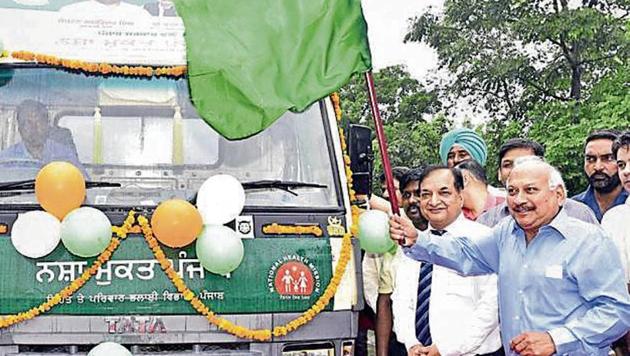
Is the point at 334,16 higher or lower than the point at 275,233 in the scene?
higher

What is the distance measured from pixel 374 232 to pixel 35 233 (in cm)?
170

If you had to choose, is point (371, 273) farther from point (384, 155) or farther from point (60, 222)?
point (60, 222)

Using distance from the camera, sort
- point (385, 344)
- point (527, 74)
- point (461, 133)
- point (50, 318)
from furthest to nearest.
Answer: point (527, 74)
point (461, 133)
point (385, 344)
point (50, 318)

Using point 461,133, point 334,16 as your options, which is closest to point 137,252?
point 334,16

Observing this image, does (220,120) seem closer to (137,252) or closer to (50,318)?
(137,252)

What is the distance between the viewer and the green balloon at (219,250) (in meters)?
4.29

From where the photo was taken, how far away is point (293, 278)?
455cm

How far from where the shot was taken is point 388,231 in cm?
476

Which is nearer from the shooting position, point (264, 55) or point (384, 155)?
point (384, 155)

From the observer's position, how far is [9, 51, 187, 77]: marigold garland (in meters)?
4.73

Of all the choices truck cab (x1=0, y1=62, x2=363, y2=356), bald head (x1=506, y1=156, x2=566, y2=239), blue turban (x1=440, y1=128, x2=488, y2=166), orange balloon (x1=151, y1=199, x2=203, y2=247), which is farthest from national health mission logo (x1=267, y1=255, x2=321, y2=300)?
blue turban (x1=440, y1=128, x2=488, y2=166)

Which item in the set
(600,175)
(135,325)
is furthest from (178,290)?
(600,175)

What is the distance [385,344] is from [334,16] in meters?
2.08

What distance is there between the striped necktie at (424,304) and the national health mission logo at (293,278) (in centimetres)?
55
